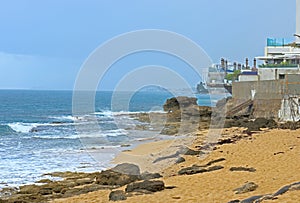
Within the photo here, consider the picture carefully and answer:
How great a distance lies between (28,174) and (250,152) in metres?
6.73

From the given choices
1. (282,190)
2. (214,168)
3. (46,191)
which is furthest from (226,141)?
(282,190)

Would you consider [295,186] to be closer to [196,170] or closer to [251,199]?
[251,199]

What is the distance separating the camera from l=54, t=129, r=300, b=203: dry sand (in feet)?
28.6

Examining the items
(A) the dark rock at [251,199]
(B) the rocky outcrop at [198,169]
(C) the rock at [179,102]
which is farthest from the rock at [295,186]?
(C) the rock at [179,102]

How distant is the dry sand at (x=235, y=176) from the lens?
8.73m

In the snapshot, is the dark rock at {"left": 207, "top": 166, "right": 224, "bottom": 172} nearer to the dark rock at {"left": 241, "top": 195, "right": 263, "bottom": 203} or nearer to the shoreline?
the shoreline

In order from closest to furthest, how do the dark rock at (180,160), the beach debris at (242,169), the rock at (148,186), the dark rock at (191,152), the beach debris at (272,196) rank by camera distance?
the beach debris at (272,196), the rock at (148,186), the beach debris at (242,169), the dark rock at (180,160), the dark rock at (191,152)

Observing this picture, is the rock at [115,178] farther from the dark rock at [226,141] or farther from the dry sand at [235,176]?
the dark rock at [226,141]

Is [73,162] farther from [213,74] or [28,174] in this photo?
[213,74]

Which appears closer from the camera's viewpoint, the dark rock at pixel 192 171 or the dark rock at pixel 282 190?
the dark rock at pixel 282 190

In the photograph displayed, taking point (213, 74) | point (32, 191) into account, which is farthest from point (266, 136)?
point (213, 74)

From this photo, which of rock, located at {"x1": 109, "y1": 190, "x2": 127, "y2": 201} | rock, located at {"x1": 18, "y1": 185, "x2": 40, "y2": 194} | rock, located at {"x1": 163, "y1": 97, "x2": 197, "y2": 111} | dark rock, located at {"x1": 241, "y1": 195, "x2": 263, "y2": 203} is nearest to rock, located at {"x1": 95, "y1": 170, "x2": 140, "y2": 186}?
rock, located at {"x1": 18, "y1": 185, "x2": 40, "y2": 194}

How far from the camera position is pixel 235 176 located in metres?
10.6

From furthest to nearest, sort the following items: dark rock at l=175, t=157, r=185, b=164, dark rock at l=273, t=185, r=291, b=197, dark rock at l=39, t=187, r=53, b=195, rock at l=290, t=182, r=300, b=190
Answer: dark rock at l=175, t=157, r=185, b=164
dark rock at l=39, t=187, r=53, b=195
rock at l=290, t=182, r=300, b=190
dark rock at l=273, t=185, r=291, b=197
